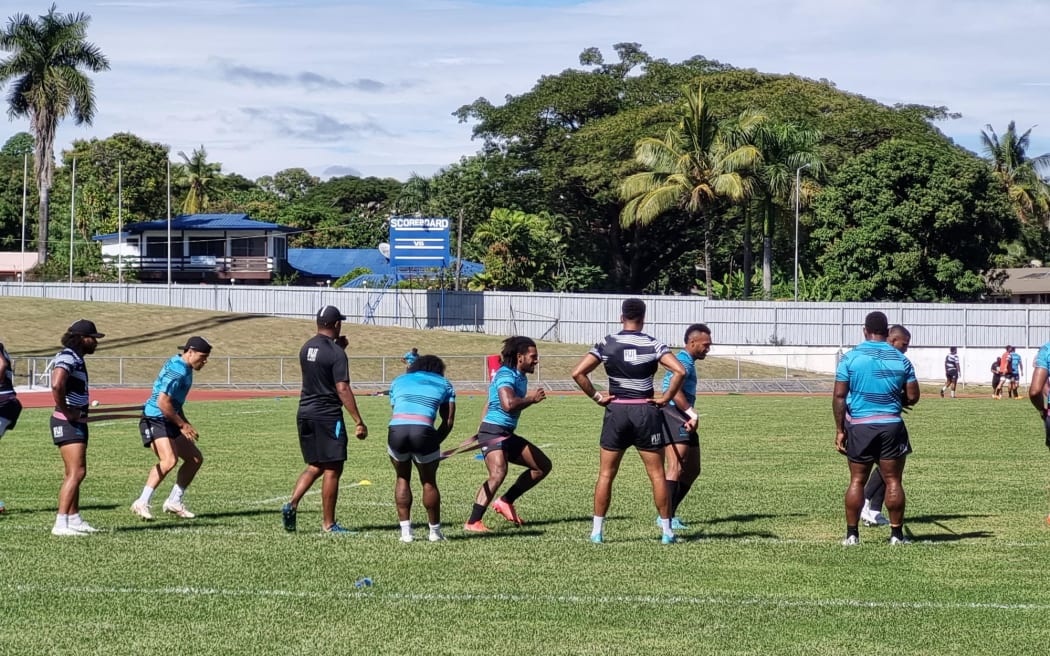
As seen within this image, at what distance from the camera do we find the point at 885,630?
8.01m

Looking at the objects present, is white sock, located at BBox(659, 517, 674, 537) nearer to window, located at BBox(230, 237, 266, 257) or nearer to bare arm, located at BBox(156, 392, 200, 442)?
bare arm, located at BBox(156, 392, 200, 442)

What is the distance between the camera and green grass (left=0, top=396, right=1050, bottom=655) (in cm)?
782

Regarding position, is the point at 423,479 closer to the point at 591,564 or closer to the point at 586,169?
the point at 591,564

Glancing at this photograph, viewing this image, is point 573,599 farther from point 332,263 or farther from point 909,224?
point 332,263

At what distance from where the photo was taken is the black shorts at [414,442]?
36.1 ft

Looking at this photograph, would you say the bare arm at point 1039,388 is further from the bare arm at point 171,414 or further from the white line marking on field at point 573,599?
the bare arm at point 171,414

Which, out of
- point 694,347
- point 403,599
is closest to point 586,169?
point 694,347

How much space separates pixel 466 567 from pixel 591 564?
99cm

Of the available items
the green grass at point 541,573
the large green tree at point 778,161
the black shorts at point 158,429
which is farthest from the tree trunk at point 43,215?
the black shorts at point 158,429

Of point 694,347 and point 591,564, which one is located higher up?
point 694,347

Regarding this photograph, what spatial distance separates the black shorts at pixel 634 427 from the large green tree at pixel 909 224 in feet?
170

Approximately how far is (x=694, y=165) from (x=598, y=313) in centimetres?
863

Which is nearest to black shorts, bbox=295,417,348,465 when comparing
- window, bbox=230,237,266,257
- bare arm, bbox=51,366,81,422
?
bare arm, bbox=51,366,81,422

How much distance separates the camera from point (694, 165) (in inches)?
2388
